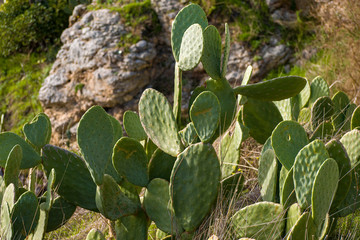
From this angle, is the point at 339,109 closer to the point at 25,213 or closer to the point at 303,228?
the point at 303,228

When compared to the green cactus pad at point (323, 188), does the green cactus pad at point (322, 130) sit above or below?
below

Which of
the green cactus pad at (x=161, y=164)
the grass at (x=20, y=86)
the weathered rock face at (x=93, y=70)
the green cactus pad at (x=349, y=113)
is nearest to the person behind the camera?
the green cactus pad at (x=161, y=164)

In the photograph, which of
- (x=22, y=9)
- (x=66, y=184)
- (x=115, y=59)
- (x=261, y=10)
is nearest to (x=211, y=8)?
(x=261, y=10)

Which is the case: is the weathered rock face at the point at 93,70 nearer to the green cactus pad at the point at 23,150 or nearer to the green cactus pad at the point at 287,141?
the green cactus pad at the point at 23,150

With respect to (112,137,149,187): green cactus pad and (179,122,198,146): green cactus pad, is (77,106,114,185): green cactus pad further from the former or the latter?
(179,122,198,146): green cactus pad

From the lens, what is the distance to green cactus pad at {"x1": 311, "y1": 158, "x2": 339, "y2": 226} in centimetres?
138

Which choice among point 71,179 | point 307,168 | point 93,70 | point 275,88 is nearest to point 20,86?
point 93,70

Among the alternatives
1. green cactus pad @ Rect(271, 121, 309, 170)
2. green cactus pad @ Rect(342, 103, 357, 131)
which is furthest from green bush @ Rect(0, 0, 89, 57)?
green cactus pad @ Rect(271, 121, 309, 170)

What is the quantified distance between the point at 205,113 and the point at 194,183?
0.74 ft

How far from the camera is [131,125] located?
6.82ft

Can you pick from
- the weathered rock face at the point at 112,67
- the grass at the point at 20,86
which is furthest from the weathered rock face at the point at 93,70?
the grass at the point at 20,86

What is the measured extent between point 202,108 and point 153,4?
5.16 m

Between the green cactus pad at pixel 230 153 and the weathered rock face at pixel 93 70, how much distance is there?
410 cm

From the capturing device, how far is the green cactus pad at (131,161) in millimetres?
1579
